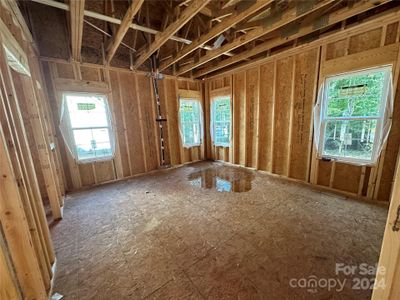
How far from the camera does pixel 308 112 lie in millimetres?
3338

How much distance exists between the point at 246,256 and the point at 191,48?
3409 mm

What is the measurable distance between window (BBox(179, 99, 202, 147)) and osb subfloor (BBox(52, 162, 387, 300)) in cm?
258

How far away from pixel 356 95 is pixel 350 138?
730 mm

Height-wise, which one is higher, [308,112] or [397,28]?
[397,28]

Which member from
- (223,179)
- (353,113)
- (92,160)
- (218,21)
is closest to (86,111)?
(92,160)

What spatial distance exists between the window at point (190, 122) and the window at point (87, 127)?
2104 millimetres

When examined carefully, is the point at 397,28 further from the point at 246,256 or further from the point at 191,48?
the point at 246,256

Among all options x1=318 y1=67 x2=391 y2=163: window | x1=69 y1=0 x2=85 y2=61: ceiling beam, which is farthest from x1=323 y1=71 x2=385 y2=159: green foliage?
x1=69 y1=0 x2=85 y2=61: ceiling beam

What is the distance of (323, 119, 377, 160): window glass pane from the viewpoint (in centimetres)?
272

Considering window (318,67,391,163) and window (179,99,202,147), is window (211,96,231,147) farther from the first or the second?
window (318,67,391,163)

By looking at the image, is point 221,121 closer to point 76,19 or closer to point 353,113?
point 353,113

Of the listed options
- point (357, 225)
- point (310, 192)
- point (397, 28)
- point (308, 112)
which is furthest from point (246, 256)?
point (397, 28)

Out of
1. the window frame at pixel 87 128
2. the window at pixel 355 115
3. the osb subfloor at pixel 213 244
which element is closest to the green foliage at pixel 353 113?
the window at pixel 355 115

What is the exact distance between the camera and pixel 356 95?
2.76 metres
